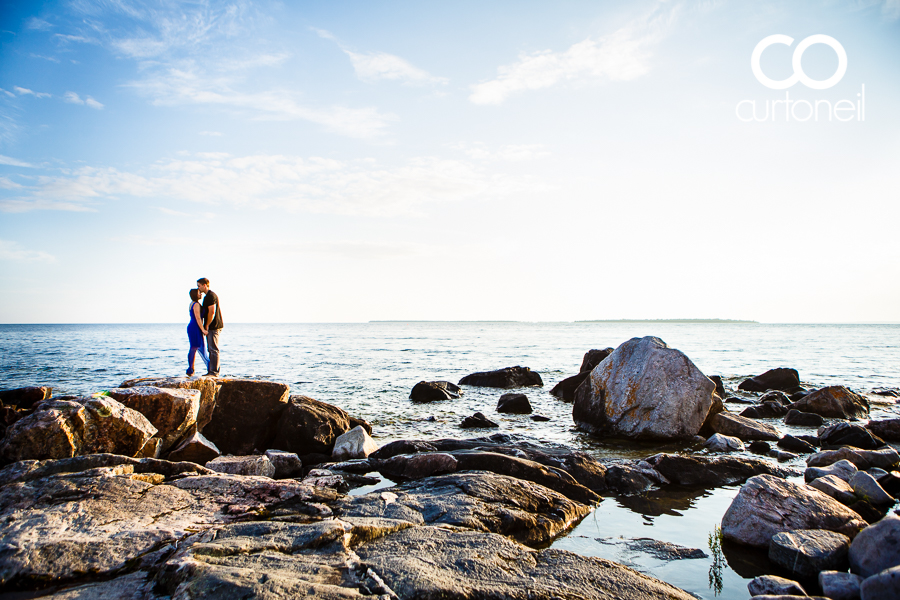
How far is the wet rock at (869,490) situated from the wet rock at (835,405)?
748 centimetres

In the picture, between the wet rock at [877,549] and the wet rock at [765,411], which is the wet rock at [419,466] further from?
the wet rock at [765,411]

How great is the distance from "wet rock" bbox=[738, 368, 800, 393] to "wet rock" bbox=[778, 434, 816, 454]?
8.89 metres

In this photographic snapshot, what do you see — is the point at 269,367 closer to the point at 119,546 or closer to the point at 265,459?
the point at 265,459

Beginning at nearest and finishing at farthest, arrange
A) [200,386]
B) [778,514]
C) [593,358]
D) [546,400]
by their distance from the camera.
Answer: [778,514], [200,386], [593,358], [546,400]

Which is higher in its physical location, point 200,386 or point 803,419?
point 200,386

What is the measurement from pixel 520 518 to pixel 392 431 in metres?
6.46

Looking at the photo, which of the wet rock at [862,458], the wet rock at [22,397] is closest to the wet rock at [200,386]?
the wet rock at [22,397]

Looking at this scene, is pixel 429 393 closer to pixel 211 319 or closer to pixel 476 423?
pixel 476 423

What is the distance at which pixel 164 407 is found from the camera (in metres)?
6.71

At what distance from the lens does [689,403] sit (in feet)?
32.1

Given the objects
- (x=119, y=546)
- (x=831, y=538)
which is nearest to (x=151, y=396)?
(x=119, y=546)

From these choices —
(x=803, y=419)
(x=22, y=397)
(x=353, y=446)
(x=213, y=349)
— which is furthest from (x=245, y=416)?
(x=803, y=419)

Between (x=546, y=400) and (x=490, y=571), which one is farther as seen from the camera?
(x=546, y=400)

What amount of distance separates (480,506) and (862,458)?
6.38 m
